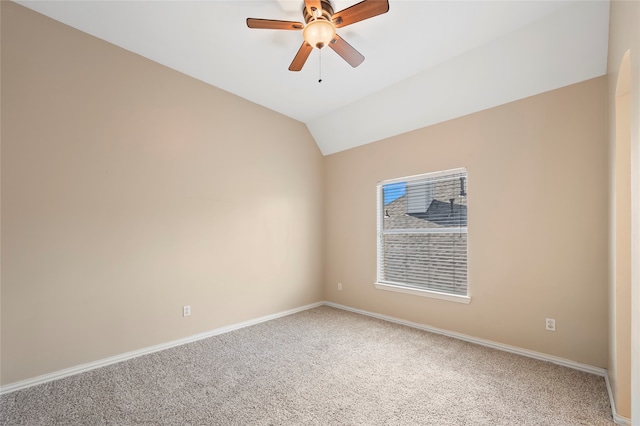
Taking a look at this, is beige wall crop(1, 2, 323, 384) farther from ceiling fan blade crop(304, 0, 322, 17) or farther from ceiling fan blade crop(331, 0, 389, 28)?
ceiling fan blade crop(331, 0, 389, 28)

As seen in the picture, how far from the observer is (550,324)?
8.58 feet

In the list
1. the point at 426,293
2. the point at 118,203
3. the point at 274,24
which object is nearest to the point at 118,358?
the point at 118,203

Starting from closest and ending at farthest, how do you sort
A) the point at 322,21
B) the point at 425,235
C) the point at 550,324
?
the point at 322,21 → the point at 550,324 → the point at 425,235

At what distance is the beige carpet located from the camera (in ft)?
6.14

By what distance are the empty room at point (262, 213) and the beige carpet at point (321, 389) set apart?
22 mm

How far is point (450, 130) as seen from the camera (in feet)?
10.9

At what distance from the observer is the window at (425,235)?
3.30 meters

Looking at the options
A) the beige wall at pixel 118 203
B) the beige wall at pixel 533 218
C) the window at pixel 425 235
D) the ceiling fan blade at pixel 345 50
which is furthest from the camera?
the window at pixel 425 235

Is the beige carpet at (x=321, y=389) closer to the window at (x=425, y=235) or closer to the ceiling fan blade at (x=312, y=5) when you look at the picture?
the window at (x=425, y=235)

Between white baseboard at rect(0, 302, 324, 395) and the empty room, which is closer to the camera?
the empty room

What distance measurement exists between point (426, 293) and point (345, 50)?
2.79 m

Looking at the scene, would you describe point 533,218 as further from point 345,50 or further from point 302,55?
point 302,55

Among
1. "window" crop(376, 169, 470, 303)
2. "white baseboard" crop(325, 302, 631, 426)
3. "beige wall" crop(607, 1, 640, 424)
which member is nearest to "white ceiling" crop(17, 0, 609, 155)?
"beige wall" crop(607, 1, 640, 424)

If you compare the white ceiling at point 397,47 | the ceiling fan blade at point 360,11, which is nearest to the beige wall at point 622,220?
the white ceiling at point 397,47
